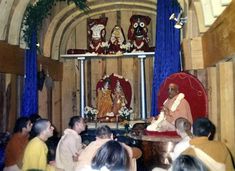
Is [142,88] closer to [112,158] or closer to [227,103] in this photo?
[227,103]

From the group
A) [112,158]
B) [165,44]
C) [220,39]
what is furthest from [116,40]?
[112,158]

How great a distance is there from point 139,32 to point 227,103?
6.44 meters

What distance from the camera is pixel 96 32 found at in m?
11.5

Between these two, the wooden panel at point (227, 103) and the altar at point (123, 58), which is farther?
the altar at point (123, 58)

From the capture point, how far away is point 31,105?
8.42 meters

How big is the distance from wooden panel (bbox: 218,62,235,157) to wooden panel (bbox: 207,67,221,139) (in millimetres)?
414

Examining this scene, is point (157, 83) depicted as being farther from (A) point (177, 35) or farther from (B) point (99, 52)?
(B) point (99, 52)

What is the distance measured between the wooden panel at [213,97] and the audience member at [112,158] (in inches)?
119

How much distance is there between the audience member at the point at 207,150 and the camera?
3.99 meters

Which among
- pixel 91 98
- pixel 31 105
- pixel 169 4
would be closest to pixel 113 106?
pixel 91 98

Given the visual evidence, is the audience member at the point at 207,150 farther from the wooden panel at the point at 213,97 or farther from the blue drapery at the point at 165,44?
the blue drapery at the point at 165,44

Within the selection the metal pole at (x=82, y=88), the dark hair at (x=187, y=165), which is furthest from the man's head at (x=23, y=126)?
the metal pole at (x=82, y=88)

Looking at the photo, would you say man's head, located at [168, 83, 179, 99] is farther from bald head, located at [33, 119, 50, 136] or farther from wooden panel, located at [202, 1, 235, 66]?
bald head, located at [33, 119, 50, 136]

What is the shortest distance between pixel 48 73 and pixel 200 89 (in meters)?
4.93
